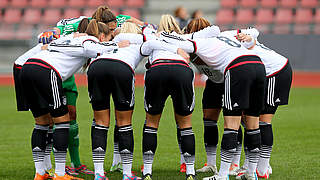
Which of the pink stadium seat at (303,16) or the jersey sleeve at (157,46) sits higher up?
the pink stadium seat at (303,16)

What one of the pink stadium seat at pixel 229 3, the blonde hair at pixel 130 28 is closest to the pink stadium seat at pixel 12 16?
the pink stadium seat at pixel 229 3

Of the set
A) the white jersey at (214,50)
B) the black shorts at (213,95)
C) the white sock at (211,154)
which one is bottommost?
the white sock at (211,154)

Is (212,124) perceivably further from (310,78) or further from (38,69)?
(310,78)

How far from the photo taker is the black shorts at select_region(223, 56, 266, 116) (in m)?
6.01

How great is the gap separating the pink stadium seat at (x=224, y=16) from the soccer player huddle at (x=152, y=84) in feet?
51.1

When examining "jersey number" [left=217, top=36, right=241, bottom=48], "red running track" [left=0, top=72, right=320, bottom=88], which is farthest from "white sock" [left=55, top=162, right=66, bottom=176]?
"red running track" [left=0, top=72, right=320, bottom=88]

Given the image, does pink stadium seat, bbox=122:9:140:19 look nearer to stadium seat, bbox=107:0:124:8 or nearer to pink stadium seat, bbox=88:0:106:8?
stadium seat, bbox=107:0:124:8

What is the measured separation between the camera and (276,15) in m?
22.3

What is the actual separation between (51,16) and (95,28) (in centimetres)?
1754

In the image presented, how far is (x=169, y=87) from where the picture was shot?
601 centimetres

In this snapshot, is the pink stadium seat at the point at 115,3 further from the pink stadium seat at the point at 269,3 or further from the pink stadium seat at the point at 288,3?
the pink stadium seat at the point at 288,3

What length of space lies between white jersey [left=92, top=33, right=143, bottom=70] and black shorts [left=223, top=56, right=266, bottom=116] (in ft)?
3.38

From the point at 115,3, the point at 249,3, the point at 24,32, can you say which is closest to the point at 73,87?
the point at 24,32

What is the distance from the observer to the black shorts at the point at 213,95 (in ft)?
22.4
